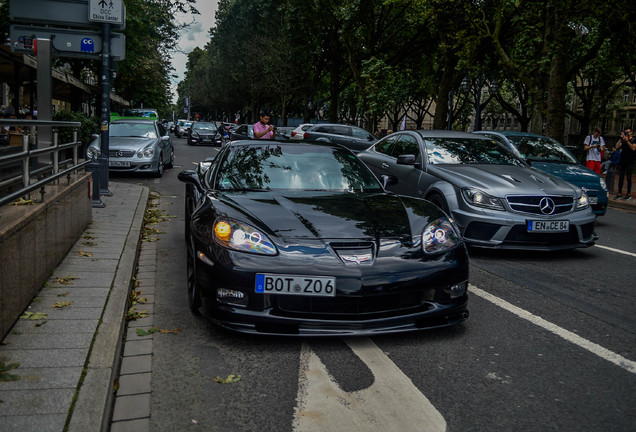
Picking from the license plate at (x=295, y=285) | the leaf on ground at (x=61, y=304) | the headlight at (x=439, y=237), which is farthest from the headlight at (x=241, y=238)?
the leaf on ground at (x=61, y=304)

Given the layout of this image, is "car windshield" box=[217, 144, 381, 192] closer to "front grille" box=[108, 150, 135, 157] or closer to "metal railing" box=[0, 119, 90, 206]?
"metal railing" box=[0, 119, 90, 206]

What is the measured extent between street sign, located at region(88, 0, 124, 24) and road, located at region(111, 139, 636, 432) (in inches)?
254

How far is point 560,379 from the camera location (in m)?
3.70

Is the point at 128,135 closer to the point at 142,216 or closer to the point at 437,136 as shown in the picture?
the point at 142,216

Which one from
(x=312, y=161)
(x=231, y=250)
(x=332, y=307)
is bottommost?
(x=332, y=307)

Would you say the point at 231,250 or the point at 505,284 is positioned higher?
the point at 231,250

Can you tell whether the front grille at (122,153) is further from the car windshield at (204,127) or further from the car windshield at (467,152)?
the car windshield at (204,127)

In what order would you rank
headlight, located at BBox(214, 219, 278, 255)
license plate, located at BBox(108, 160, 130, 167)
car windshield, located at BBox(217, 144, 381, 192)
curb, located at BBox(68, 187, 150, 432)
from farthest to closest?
license plate, located at BBox(108, 160, 130, 167)
car windshield, located at BBox(217, 144, 381, 192)
headlight, located at BBox(214, 219, 278, 255)
curb, located at BBox(68, 187, 150, 432)

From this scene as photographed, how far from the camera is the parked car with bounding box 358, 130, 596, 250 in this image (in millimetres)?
7082

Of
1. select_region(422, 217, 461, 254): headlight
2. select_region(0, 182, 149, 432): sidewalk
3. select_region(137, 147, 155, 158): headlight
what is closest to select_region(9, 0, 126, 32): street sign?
select_region(137, 147, 155, 158): headlight

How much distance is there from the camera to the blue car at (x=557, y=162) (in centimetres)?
1102

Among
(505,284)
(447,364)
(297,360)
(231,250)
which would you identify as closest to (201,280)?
(231,250)

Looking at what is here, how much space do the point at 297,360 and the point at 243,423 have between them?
0.88 m

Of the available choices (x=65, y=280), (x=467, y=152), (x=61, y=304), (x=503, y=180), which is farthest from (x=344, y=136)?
(x=61, y=304)
